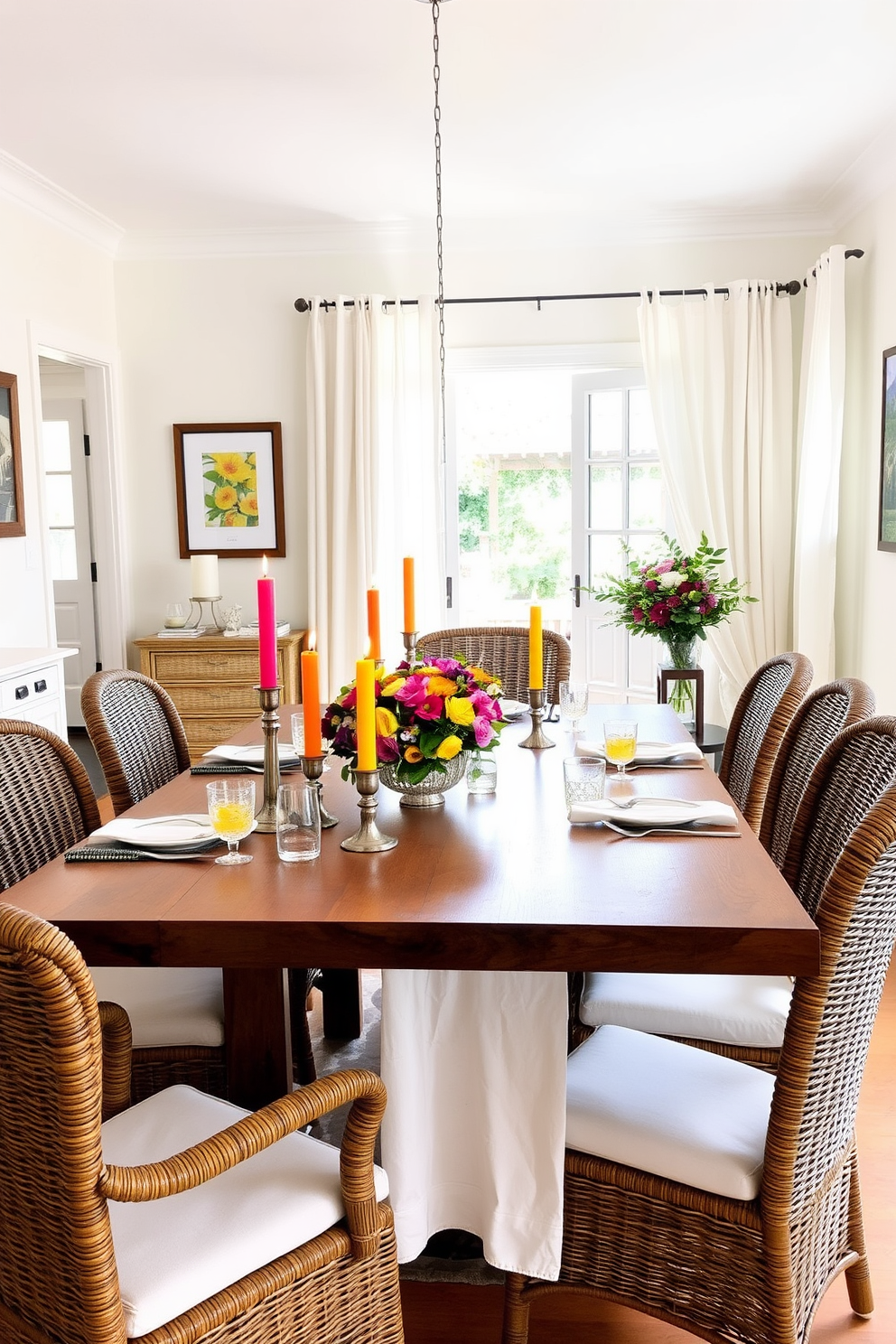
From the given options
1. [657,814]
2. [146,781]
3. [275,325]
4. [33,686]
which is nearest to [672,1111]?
[657,814]

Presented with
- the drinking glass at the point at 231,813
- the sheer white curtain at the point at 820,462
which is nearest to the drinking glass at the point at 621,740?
the drinking glass at the point at 231,813

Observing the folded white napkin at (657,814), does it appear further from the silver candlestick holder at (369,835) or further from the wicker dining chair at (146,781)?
the wicker dining chair at (146,781)

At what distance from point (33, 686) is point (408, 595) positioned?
1.76 metres

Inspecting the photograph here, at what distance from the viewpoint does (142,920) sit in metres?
1.52

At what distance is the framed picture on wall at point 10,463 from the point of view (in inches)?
172

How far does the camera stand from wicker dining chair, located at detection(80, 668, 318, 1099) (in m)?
1.92

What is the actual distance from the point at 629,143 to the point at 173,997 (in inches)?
140

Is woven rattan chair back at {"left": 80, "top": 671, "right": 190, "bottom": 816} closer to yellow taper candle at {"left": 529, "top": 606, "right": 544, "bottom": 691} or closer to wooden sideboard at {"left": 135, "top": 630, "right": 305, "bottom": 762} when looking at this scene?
yellow taper candle at {"left": 529, "top": 606, "right": 544, "bottom": 691}

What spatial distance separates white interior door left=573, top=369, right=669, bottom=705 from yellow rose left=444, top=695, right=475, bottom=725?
3.43 metres

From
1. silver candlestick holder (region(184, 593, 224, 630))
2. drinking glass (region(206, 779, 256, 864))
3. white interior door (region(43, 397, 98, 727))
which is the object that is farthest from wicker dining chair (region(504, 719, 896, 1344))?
white interior door (region(43, 397, 98, 727))

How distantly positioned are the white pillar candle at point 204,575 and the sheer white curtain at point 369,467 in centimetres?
47

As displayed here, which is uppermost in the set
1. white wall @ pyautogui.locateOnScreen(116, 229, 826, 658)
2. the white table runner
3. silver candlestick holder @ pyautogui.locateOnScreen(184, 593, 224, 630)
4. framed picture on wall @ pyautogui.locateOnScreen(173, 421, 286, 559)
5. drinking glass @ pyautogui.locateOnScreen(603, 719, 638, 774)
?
white wall @ pyautogui.locateOnScreen(116, 229, 826, 658)

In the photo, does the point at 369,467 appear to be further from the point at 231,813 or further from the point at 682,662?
the point at 231,813

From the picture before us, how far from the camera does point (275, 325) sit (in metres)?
5.44
